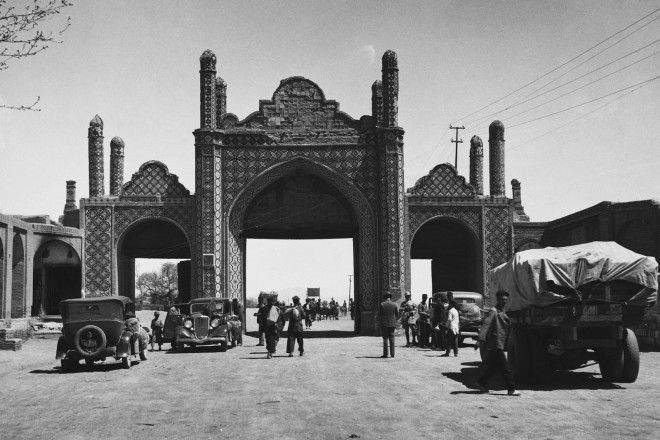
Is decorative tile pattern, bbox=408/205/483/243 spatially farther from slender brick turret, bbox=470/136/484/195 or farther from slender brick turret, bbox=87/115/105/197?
slender brick turret, bbox=87/115/105/197

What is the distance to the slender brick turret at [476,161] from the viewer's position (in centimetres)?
3738

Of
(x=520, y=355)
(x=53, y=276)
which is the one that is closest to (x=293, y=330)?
(x=520, y=355)

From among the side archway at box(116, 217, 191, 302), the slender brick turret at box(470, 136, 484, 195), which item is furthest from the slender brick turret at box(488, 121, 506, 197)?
the side archway at box(116, 217, 191, 302)

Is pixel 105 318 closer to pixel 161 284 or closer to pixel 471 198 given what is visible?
pixel 471 198

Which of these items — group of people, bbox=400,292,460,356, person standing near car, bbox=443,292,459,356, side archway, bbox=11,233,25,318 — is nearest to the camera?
person standing near car, bbox=443,292,459,356

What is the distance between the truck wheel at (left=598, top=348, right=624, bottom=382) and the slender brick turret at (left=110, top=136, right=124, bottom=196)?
25.0 metres

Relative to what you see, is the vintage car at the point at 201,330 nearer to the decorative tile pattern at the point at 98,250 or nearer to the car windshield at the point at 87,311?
the car windshield at the point at 87,311

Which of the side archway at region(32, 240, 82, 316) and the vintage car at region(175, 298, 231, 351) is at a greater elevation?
the side archway at region(32, 240, 82, 316)

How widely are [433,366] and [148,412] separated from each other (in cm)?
798

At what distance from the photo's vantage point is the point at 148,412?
10656 mm

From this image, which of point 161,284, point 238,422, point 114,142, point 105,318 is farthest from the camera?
point 161,284

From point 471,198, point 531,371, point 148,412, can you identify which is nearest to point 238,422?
point 148,412

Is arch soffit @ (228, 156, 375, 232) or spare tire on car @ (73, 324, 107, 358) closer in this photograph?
spare tire on car @ (73, 324, 107, 358)

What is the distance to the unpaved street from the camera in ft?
30.1
